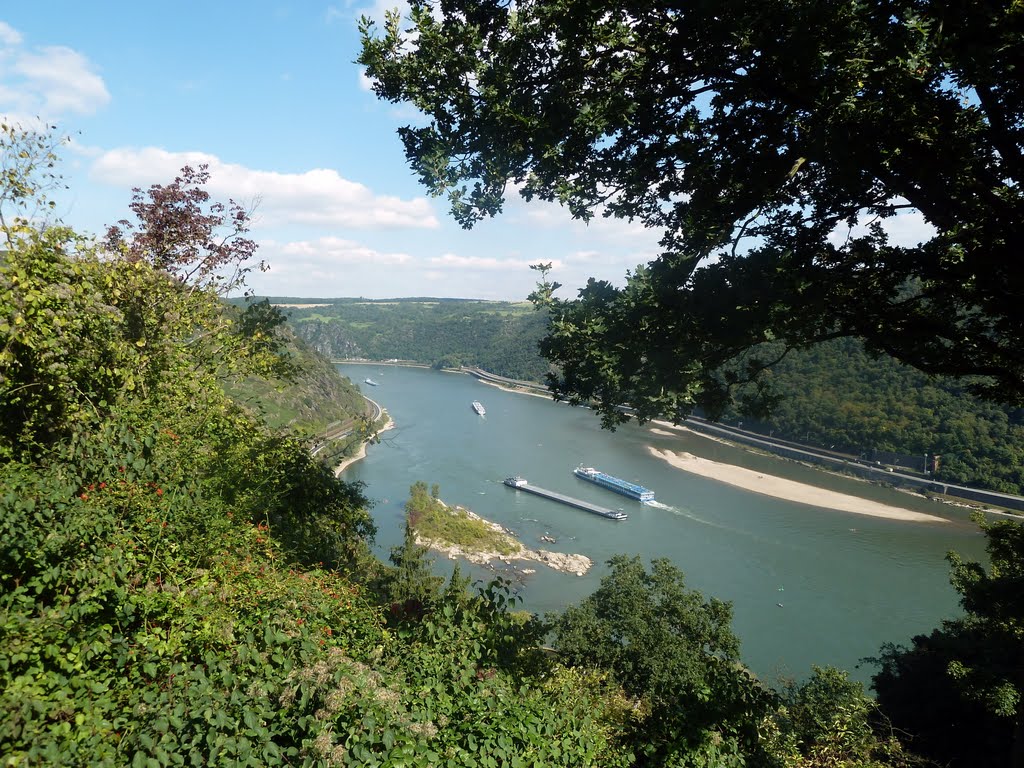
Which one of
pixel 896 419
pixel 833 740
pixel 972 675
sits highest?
pixel 896 419

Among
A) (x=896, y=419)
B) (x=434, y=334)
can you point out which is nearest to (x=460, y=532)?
(x=896, y=419)

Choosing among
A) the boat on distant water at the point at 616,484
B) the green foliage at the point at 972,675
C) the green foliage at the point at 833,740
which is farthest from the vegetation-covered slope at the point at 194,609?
the boat on distant water at the point at 616,484

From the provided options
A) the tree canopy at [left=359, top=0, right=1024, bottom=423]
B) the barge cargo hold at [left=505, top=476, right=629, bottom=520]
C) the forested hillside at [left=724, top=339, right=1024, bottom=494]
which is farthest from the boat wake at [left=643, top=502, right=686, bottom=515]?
the tree canopy at [left=359, top=0, right=1024, bottom=423]

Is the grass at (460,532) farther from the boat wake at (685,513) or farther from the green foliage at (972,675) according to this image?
the green foliage at (972,675)

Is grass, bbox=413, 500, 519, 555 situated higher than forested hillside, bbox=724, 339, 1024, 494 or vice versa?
forested hillside, bbox=724, 339, 1024, 494

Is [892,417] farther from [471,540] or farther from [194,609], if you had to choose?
[194,609]

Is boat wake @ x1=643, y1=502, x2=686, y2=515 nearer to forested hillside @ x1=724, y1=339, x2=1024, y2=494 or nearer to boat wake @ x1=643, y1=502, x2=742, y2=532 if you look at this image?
boat wake @ x1=643, y1=502, x2=742, y2=532
